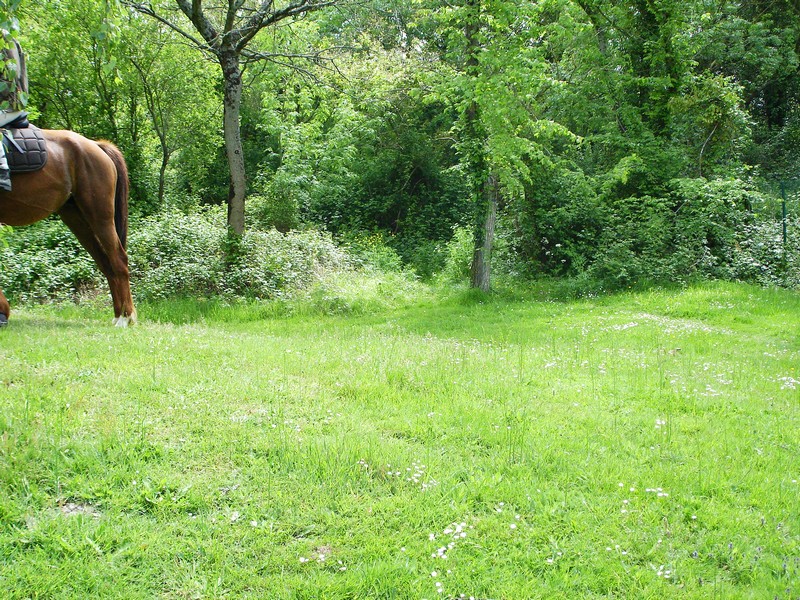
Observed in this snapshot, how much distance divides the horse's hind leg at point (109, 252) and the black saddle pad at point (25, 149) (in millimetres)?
930

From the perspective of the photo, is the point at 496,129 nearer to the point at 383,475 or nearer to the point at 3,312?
the point at 3,312

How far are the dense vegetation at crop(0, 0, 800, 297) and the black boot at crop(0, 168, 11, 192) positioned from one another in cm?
462

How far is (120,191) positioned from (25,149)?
1.52 meters

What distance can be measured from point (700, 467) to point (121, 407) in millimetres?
4533

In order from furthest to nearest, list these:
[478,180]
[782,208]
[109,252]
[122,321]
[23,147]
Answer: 1. [782,208]
2. [478,180]
3. [109,252]
4. [122,321]
5. [23,147]

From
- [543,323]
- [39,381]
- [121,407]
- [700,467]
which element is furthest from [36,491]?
[543,323]

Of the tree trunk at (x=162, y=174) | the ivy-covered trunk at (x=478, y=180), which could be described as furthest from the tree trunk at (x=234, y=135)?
the tree trunk at (x=162, y=174)

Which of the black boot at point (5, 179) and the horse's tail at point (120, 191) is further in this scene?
the horse's tail at point (120, 191)

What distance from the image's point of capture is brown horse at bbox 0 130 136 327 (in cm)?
801

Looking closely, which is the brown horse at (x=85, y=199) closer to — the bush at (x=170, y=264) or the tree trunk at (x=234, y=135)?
the bush at (x=170, y=264)

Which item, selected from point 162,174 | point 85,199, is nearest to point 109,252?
point 85,199

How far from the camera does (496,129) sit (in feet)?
42.5

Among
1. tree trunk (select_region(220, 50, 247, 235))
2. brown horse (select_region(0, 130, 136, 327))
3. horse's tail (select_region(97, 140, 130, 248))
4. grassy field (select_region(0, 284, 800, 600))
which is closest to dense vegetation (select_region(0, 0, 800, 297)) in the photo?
tree trunk (select_region(220, 50, 247, 235))

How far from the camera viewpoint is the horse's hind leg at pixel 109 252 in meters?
8.74
